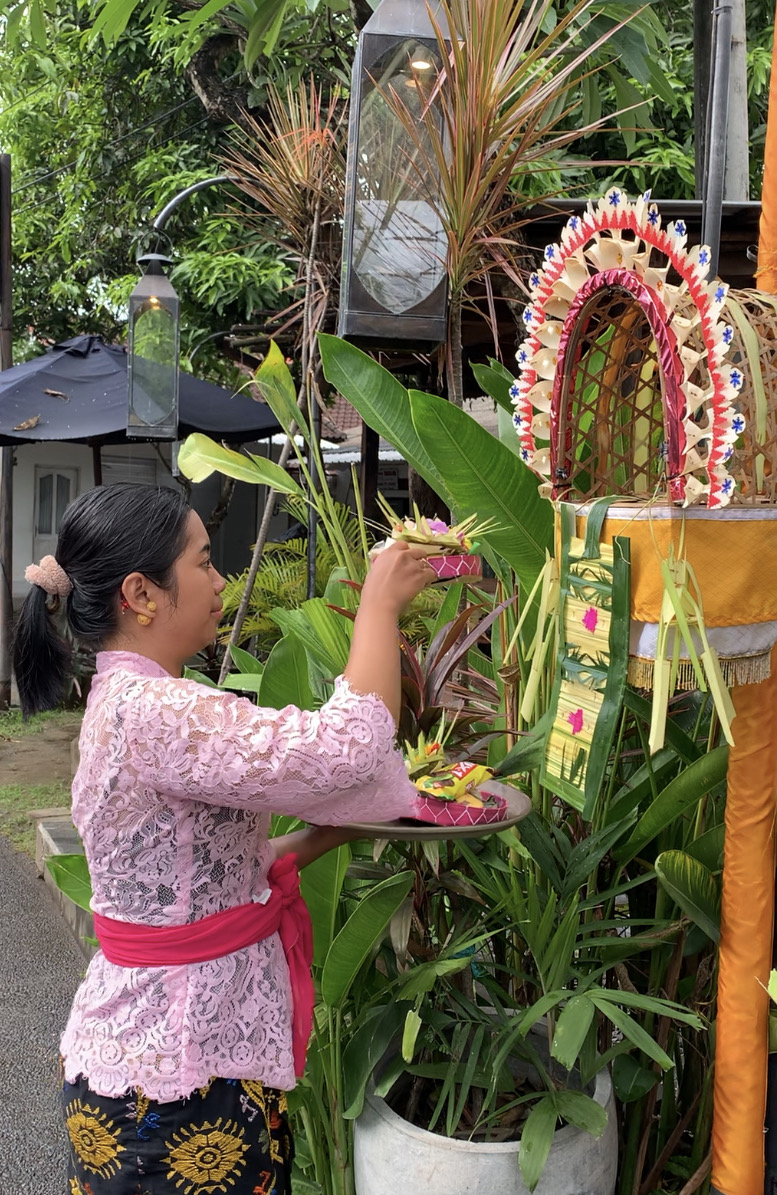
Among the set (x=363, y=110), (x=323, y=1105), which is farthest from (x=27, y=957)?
(x=363, y=110)

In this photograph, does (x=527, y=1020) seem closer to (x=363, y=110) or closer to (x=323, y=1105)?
(x=323, y=1105)

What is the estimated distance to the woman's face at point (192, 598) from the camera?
134 centimetres

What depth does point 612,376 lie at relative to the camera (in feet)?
5.42

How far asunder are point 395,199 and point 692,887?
64.5 inches

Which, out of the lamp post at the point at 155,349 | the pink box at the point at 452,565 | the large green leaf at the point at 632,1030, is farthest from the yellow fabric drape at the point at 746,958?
the lamp post at the point at 155,349

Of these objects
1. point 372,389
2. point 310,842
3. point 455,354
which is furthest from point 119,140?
point 310,842

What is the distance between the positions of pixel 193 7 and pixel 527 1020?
4.89 meters

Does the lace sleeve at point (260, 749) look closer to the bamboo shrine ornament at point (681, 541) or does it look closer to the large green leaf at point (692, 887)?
the bamboo shrine ornament at point (681, 541)

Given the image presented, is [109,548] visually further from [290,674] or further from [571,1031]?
[571,1031]

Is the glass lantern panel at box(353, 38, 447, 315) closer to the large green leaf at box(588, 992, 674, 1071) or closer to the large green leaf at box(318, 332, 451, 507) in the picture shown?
the large green leaf at box(318, 332, 451, 507)

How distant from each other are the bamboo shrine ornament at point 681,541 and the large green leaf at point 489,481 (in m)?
0.08

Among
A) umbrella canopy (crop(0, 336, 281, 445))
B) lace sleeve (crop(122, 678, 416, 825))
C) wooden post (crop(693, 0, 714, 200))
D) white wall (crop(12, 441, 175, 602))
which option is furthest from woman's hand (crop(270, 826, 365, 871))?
white wall (crop(12, 441, 175, 602))

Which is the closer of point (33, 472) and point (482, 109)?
point (482, 109)

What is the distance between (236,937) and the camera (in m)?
1.33
